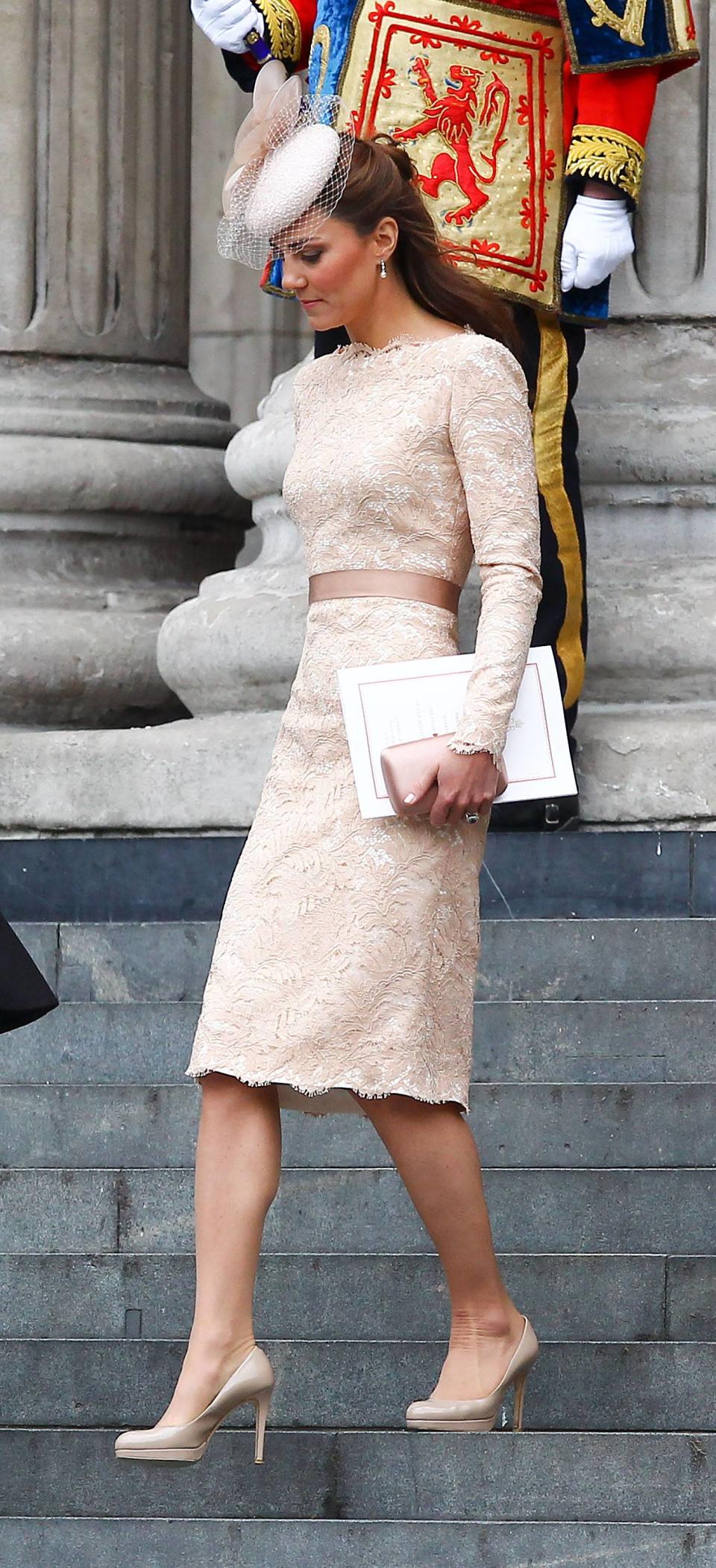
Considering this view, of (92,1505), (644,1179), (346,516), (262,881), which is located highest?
(346,516)

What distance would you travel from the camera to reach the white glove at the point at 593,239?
543cm

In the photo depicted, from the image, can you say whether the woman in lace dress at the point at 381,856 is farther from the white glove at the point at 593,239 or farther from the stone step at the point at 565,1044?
the white glove at the point at 593,239

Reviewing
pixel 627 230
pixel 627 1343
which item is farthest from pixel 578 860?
pixel 627 1343

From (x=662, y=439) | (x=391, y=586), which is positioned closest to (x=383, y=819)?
(x=391, y=586)

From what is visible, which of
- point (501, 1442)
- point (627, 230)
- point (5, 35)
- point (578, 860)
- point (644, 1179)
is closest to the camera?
point (501, 1442)

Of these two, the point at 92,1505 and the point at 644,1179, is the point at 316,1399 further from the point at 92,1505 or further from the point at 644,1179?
the point at 644,1179

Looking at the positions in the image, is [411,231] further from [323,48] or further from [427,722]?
[323,48]

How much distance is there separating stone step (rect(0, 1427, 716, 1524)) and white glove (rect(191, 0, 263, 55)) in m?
3.09

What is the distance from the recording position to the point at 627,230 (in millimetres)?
5531

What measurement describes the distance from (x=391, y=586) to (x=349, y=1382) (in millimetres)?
1122

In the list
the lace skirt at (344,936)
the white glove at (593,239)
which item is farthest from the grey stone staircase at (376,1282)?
the white glove at (593,239)

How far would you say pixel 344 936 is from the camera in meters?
3.71

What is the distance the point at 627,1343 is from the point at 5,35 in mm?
4477

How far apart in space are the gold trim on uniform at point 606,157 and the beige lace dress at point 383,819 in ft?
5.51
